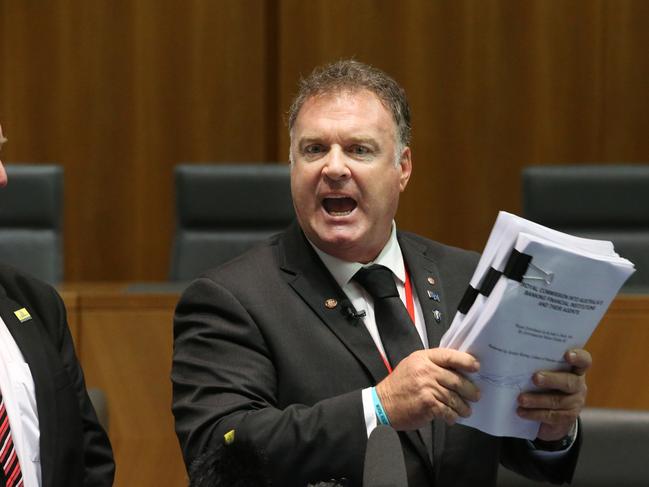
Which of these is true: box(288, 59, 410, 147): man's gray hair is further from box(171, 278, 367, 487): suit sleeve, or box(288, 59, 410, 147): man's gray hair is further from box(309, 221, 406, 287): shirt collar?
box(171, 278, 367, 487): suit sleeve

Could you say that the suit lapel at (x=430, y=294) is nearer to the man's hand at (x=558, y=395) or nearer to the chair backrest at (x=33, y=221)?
the man's hand at (x=558, y=395)

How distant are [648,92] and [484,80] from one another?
0.92 meters

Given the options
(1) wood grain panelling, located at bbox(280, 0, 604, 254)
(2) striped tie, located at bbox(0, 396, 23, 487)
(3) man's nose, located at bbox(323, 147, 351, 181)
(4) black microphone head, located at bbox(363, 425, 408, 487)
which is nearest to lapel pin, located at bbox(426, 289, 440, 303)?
(3) man's nose, located at bbox(323, 147, 351, 181)

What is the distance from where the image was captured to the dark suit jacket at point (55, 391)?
6.76 ft

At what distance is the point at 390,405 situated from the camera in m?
1.85

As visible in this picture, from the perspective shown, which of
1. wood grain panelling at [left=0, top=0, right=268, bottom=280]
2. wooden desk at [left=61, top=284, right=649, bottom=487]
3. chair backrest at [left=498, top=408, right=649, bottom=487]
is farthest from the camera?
wood grain panelling at [left=0, top=0, right=268, bottom=280]

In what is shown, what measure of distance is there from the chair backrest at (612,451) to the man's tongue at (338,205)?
638 millimetres

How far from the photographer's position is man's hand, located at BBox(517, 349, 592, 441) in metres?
1.79

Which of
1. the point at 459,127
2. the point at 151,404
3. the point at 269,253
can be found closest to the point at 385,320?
the point at 269,253

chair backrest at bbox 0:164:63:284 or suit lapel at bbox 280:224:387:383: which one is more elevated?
suit lapel at bbox 280:224:387:383

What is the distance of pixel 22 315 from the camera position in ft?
7.06

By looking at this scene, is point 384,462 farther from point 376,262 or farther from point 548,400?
point 376,262

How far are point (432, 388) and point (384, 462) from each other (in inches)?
23.4

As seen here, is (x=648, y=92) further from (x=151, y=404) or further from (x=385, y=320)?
(x=385, y=320)
